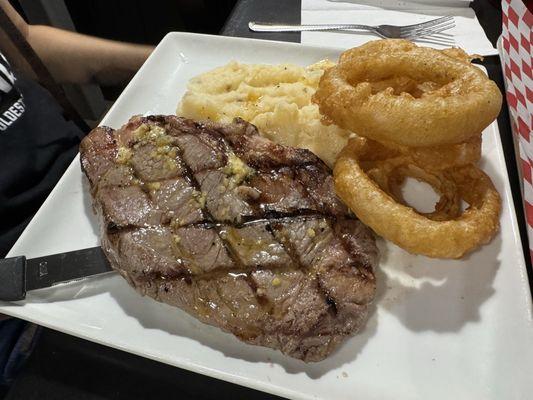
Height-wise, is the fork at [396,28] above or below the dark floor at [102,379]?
above

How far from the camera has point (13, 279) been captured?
1.97 metres

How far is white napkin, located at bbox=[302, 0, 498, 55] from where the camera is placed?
320 centimetres

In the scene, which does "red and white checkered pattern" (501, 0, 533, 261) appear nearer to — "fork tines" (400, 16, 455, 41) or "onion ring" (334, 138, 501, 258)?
"onion ring" (334, 138, 501, 258)

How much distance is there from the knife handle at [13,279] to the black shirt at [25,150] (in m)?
0.59

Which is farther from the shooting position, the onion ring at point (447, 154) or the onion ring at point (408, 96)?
the onion ring at point (447, 154)

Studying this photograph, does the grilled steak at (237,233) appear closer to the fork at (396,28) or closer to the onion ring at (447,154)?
the onion ring at (447,154)

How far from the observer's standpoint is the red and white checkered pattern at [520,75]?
2.27m

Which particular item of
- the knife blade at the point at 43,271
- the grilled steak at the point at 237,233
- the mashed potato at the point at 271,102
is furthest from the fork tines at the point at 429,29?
the knife blade at the point at 43,271

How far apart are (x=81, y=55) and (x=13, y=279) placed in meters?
2.43

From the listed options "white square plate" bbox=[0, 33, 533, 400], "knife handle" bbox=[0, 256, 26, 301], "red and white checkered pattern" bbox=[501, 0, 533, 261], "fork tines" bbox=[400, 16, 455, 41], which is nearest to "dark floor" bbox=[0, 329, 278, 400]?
"white square plate" bbox=[0, 33, 533, 400]

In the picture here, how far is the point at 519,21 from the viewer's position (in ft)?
9.11

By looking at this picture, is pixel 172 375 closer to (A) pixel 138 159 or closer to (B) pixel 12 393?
(B) pixel 12 393

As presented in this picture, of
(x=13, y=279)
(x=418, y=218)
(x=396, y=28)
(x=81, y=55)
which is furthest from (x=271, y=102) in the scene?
(x=81, y=55)

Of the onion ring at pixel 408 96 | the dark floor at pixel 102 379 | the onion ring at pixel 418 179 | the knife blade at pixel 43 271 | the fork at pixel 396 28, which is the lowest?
the dark floor at pixel 102 379
